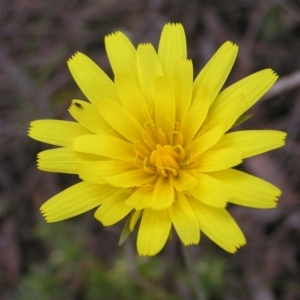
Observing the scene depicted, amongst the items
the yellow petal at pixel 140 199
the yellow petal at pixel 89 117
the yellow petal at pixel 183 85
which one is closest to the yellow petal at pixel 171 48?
the yellow petal at pixel 183 85

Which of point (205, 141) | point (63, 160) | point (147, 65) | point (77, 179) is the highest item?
point (147, 65)

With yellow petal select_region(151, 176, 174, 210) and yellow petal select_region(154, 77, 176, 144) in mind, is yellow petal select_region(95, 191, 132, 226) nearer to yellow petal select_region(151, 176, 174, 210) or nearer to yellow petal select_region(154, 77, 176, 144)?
yellow petal select_region(151, 176, 174, 210)

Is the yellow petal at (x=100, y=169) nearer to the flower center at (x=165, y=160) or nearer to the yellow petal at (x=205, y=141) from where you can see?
the flower center at (x=165, y=160)

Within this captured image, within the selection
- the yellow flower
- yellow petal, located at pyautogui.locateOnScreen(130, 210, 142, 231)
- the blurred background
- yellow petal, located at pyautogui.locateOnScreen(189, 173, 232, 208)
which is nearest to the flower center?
the yellow flower

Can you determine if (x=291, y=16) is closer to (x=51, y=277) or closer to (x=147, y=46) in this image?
(x=147, y=46)

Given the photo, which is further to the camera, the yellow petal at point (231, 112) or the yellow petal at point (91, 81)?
the yellow petal at point (91, 81)

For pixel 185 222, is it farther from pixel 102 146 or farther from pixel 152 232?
pixel 102 146

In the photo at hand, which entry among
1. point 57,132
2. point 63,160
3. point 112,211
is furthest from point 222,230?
point 57,132
